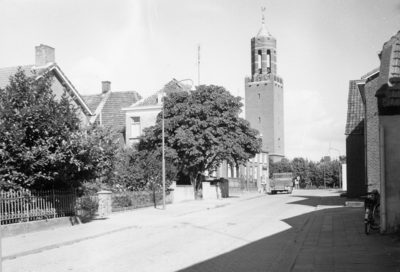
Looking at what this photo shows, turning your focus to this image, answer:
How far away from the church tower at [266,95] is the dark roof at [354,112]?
64790 mm

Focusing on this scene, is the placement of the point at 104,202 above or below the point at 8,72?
below

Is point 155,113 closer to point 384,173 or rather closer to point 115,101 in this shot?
point 115,101

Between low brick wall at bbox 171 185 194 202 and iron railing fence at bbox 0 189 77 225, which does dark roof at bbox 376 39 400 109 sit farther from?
low brick wall at bbox 171 185 194 202

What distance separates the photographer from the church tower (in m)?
104

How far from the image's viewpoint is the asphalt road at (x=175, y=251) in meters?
10.1

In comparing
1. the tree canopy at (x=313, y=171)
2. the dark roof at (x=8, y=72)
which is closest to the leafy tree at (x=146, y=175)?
the dark roof at (x=8, y=72)

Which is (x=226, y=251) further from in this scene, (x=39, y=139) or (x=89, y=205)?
(x=89, y=205)

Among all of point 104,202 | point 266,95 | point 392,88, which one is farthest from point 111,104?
point 266,95

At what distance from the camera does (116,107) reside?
51375 mm

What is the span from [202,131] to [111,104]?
684 inches

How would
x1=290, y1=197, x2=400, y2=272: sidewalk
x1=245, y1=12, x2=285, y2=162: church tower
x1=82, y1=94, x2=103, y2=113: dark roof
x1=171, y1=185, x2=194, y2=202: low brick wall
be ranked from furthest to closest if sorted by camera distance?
x1=245, y1=12, x2=285, y2=162: church tower, x1=82, y1=94, x2=103, y2=113: dark roof, x1=171, y1=185, x2=194, y2=202: low brick wall, x1=290, y1=197, x2=400, y2=272: sidewalk

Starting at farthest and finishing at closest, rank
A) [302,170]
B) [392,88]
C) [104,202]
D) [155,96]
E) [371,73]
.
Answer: [302,170] → [155,96] → [371,73] → [104,202] → [392,88]

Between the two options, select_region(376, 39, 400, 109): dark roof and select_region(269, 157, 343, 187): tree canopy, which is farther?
select_region(269, 157, 343, 187): tree canopy

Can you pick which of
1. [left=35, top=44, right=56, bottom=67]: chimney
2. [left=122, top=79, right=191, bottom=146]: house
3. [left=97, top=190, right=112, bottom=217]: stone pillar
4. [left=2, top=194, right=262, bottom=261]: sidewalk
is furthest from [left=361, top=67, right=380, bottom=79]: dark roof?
[left=122, top=79, right=191, bottom=146]: house
